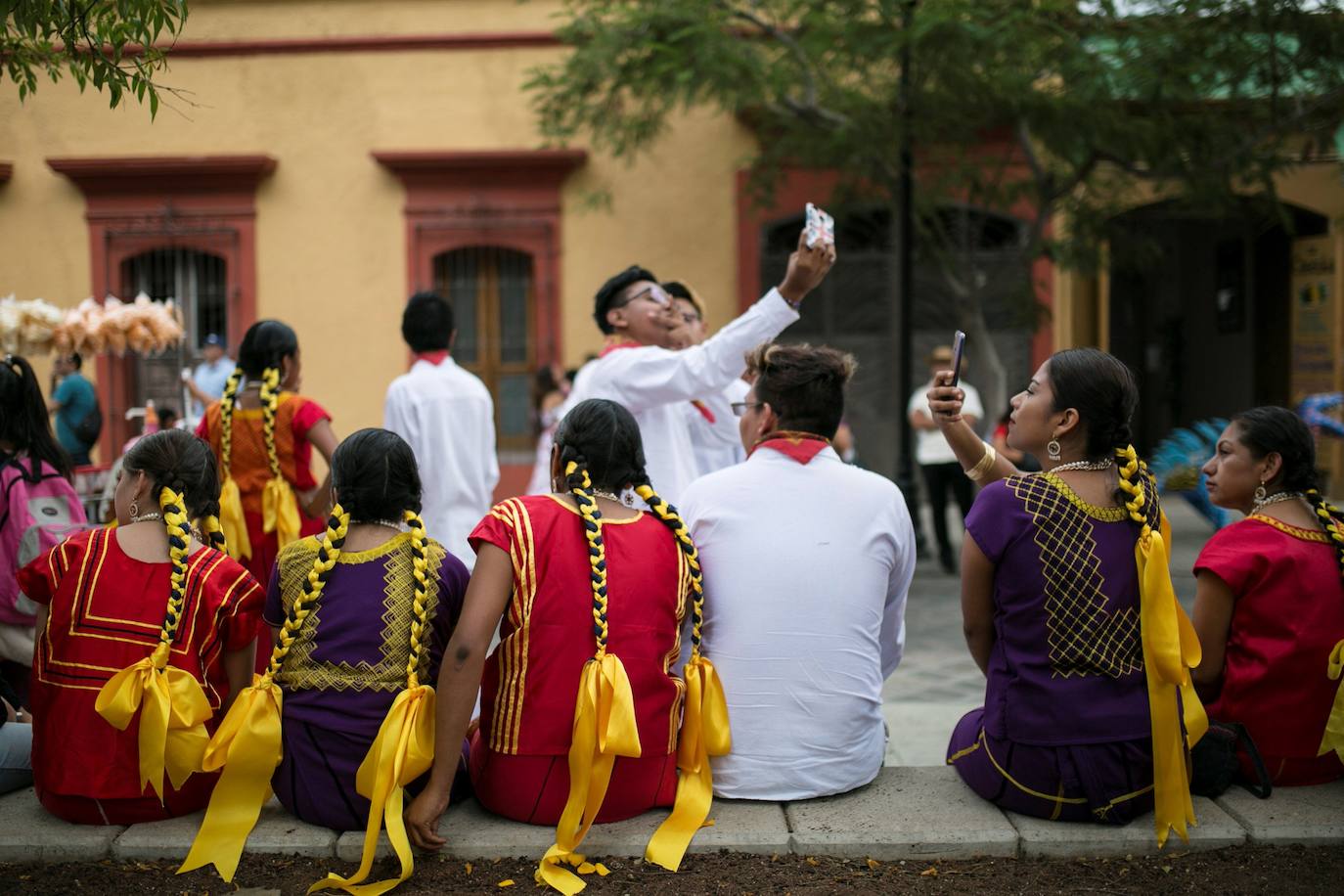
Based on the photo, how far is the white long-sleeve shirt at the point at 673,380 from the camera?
439cm

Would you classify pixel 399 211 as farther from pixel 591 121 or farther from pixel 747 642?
pixel 747 642

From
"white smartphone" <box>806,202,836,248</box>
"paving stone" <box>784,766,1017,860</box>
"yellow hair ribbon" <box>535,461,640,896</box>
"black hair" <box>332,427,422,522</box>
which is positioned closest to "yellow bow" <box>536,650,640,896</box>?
"yellow hair ribbon" <box>535,461,640,896</box>

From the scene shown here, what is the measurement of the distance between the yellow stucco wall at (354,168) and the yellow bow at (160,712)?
10091mm

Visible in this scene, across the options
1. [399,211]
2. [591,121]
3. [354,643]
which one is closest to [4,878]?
[354,643]

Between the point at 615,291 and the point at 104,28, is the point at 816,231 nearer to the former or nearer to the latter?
the point at 615,291

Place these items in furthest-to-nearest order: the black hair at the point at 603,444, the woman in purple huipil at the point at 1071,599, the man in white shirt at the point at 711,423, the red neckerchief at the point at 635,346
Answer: the man in white shirt at the point at 711,423
the red neckerchief at the point at 635,346
the black hair at the point at 603,444
the woman in purple huipil at the point at 1071,599

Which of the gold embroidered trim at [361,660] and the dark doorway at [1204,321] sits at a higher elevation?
the dark doorway at [1204,321]

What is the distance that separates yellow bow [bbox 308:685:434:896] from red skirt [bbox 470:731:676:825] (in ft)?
0.75

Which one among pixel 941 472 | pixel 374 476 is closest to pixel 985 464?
pixel 374 476

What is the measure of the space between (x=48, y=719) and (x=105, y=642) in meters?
0.29

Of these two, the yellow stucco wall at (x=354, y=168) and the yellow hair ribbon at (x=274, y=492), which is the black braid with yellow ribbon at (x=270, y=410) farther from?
the yellow stucco wall at (x=354, y=168)

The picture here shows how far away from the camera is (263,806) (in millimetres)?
3520

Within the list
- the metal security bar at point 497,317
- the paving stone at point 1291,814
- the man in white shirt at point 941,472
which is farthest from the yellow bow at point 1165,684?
the metal security bar at point 497,317

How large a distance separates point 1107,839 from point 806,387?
4.69 ft
